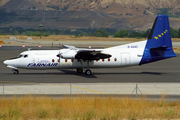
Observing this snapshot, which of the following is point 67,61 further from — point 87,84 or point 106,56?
point 87,84

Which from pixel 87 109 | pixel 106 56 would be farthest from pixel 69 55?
pixel 87 109

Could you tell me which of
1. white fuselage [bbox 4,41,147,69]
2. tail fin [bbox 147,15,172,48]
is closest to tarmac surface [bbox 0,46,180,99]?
white fuselage [bbox 4,41,147,69]

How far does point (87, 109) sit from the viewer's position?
15.7 metres

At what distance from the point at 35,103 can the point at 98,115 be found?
4279 millimetres

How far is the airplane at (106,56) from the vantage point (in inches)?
1199

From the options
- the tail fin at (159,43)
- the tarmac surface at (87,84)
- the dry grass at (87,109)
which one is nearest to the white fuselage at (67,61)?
the tail fin at (159,43)

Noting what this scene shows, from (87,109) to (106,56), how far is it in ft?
48.4

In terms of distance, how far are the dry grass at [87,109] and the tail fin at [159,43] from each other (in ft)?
45.8

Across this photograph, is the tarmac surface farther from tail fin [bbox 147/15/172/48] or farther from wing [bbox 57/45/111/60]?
tail fin [bbox 147/15/172/48]

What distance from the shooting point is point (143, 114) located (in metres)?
15.1

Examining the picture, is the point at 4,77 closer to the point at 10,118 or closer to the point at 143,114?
the point at 10,118

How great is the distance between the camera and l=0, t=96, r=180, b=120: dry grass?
14.7 m

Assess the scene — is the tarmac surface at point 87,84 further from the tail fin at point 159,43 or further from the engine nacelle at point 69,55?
the tail fin at point 159,43

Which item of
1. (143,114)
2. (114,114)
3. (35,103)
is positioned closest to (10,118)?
(35,103)
